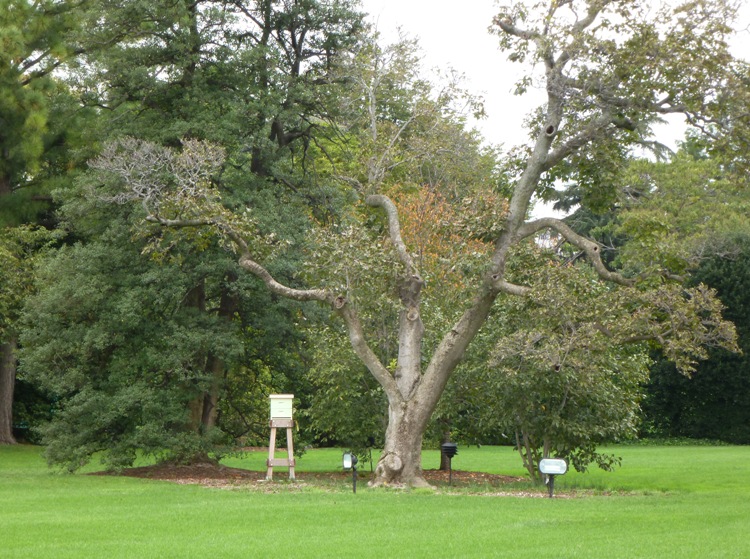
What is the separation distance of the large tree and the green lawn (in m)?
2.44

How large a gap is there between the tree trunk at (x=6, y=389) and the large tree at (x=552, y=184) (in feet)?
49.2

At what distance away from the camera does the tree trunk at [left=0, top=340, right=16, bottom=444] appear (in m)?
32.6

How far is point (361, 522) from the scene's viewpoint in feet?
38.9

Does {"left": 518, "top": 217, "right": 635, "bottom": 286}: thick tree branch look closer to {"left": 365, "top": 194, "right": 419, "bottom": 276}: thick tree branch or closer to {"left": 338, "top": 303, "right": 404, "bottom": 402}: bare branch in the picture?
{"left": 365, "top": 194, "right": 419, "bottom": 276}: thick tree branch

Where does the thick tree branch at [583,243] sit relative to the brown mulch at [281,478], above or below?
above

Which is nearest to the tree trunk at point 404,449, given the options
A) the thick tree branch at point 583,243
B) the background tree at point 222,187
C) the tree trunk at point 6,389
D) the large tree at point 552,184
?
the large tree at point 552,184

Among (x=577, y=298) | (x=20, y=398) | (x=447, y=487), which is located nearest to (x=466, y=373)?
(x=447, y=487)

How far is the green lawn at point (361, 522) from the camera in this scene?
9594 mm

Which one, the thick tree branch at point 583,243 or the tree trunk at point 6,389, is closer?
the thick tree branch at point 583,243

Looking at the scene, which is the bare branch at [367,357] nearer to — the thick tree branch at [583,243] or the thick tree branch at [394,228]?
the thick tree branch at [394,228]

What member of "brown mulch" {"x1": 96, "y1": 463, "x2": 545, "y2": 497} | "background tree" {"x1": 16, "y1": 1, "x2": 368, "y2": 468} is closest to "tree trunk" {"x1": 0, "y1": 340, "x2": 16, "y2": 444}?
"background tree" {"x1": 16, "y1": 1, "x2": 368, "y2": 468}

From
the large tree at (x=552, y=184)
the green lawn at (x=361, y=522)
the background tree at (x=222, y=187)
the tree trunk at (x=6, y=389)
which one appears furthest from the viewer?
the tree trunk at (x=6, y=389)

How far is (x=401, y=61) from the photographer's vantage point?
66.7ft

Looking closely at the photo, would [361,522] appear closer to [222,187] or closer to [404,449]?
[404,449]
